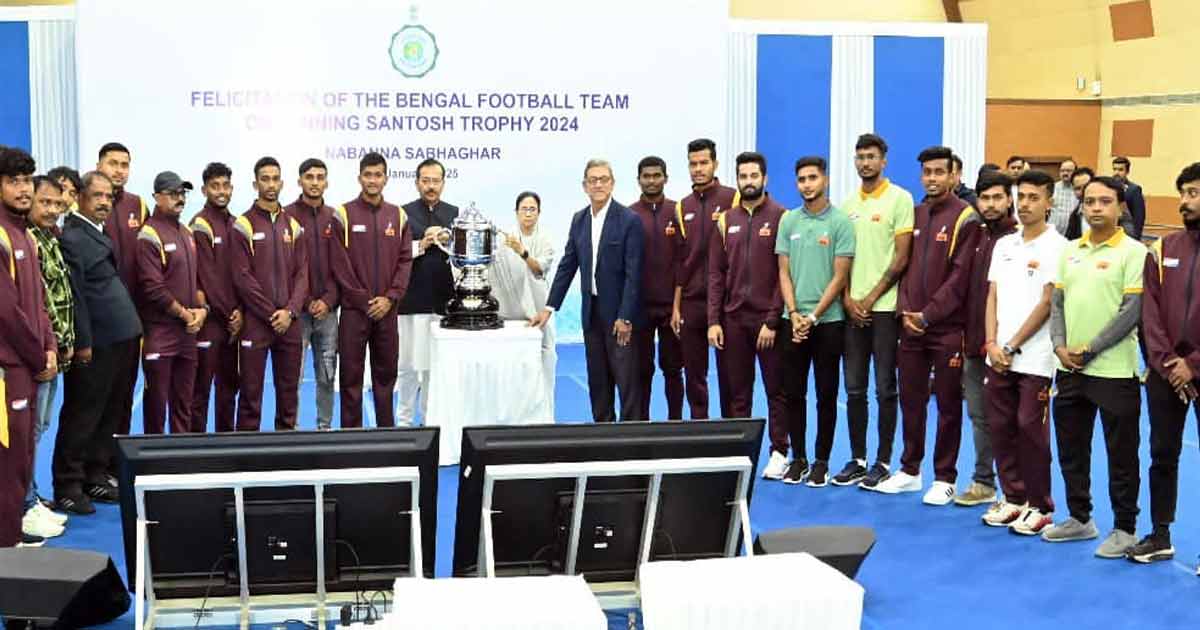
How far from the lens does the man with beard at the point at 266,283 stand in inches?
255

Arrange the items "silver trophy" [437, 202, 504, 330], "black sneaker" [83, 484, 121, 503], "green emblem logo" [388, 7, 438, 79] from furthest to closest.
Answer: "green emblem logo" [388, 7, 438, 79] < "silver trophy" [437, 202, 504, 330] < "black sneaker" [83, 484, 121, 503]

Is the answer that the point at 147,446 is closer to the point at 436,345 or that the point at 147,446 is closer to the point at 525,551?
the point at 525,551

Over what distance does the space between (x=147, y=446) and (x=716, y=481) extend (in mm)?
1463

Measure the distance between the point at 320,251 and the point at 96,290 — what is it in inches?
54.7

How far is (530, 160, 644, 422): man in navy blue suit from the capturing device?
6.79m

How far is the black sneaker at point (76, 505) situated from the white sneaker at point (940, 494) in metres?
3.81

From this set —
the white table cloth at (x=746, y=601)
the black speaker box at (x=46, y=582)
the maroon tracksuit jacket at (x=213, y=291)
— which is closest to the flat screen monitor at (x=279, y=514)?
the black speaker box at (x=46, y=582)

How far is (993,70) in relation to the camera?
1727 cm

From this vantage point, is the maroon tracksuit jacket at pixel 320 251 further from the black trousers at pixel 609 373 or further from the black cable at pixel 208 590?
the black cable at pixel 208 590

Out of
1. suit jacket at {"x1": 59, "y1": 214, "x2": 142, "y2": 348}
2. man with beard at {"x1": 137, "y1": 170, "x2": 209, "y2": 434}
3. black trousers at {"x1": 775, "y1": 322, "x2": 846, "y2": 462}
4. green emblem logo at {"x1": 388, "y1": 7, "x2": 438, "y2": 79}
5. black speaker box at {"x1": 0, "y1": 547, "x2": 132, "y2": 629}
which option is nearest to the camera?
black speaker box at {"x1": 0, "y1": 547, "x2": 132, "y2": 629}

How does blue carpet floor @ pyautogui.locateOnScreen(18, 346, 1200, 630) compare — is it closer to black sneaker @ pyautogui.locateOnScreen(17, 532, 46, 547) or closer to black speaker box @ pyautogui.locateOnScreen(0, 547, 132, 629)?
black sneaker @ pyautogui.locateOnScreen(17, 532, 46, 547)

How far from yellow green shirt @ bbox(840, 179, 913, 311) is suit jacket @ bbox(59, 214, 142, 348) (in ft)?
11.1

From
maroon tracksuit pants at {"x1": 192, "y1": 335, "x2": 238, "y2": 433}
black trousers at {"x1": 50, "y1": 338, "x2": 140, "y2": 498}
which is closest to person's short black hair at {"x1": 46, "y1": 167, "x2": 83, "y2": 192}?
black trousers at {"x1": 50, "y1": 338, "x2": 140, "y2": 498}

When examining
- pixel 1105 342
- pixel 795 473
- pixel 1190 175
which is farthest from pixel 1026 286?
pixel 795 473
